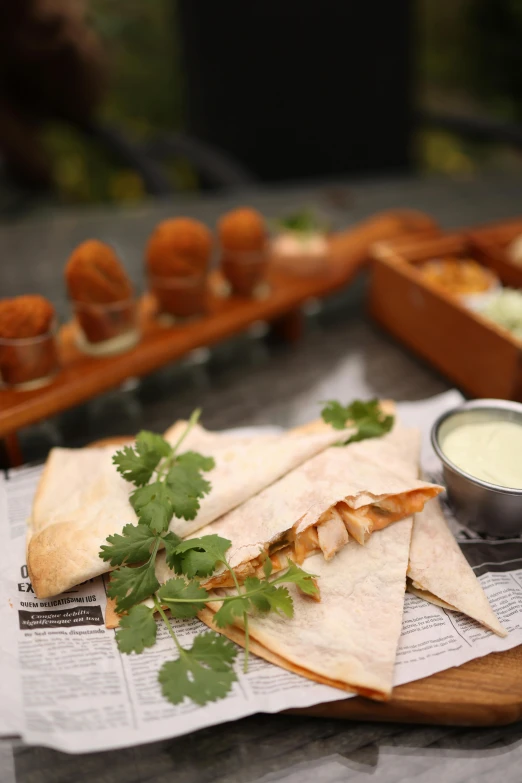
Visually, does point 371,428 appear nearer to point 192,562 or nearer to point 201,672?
point 192,562

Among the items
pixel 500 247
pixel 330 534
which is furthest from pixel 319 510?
pixel 500 247

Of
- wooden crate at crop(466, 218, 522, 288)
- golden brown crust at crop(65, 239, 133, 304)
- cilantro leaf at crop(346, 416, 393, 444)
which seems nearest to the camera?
cilantro leaf at crop(346, 416, 393, 444)

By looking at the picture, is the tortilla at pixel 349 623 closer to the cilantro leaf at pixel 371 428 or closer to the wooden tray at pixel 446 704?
the wooden tray at pixel 446 704

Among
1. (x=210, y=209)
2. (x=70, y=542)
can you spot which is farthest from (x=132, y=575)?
(x=210, y=209)

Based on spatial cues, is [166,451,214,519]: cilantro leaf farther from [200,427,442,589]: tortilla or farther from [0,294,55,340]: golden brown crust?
[0,294,55,340]: golden brown crust

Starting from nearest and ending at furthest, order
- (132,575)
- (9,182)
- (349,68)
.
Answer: (132,575) → (9,182) → (349,68)

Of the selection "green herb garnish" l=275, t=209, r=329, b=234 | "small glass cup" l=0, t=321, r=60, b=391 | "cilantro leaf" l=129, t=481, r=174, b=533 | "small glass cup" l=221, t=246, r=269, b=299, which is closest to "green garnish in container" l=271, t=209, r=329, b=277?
"green herb garnish" l=275, t=209, r=329, b=234

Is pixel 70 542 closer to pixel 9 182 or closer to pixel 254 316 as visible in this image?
pixel 254 316
